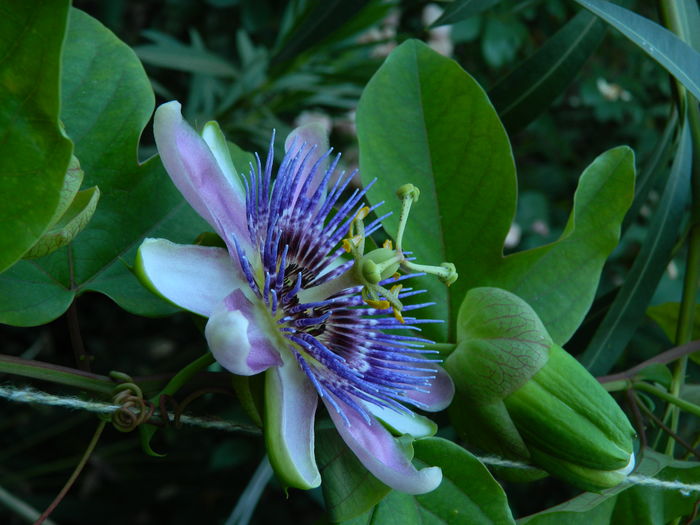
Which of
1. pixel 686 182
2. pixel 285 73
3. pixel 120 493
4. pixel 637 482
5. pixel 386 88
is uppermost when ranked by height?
pixel 386 88

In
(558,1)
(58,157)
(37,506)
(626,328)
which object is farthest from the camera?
(558,1)

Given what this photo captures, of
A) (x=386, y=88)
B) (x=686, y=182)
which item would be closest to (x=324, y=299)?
(x=386, y=88)

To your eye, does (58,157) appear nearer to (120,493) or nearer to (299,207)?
(299,207)

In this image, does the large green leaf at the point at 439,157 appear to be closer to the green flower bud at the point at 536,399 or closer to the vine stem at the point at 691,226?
the green flower bud at the point at 536,399

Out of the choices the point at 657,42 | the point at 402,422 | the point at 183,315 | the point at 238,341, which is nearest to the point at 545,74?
the point at 657,42

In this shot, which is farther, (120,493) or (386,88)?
(120,493)

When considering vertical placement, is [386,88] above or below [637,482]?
above
